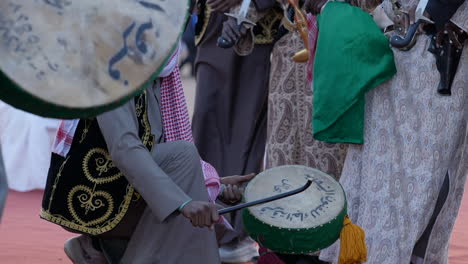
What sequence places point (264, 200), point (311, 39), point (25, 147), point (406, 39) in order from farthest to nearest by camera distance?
1. point (25, 147)
2. point (311, 39)
3. point (406, 39)
4. point (264, 200)

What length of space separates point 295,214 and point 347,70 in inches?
34.4

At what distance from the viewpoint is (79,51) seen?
8.91ft

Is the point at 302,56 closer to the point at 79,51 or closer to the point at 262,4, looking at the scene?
the point at 262,4

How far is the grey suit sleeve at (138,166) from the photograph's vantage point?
373 cm

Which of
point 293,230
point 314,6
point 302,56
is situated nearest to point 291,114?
point 302,56

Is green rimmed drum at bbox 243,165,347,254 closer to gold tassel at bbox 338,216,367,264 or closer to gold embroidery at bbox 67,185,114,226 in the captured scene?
gold tassel at bbox 338,216,367,264

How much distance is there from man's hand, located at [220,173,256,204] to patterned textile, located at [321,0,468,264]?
639mm

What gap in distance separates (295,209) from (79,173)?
0.87 m

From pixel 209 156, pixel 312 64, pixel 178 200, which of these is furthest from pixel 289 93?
pixel 178 200

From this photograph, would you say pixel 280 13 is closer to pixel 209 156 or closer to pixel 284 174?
pixel 209 156

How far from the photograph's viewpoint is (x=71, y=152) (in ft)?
13.2

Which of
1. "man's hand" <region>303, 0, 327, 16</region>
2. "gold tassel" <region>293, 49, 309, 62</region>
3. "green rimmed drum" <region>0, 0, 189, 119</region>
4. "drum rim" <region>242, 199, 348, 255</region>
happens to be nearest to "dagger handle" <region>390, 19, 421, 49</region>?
"man's hand" <region>303, 0, 327, 16</region>

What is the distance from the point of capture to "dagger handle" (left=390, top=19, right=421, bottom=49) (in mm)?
4363

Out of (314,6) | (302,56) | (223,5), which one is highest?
(314,6)
